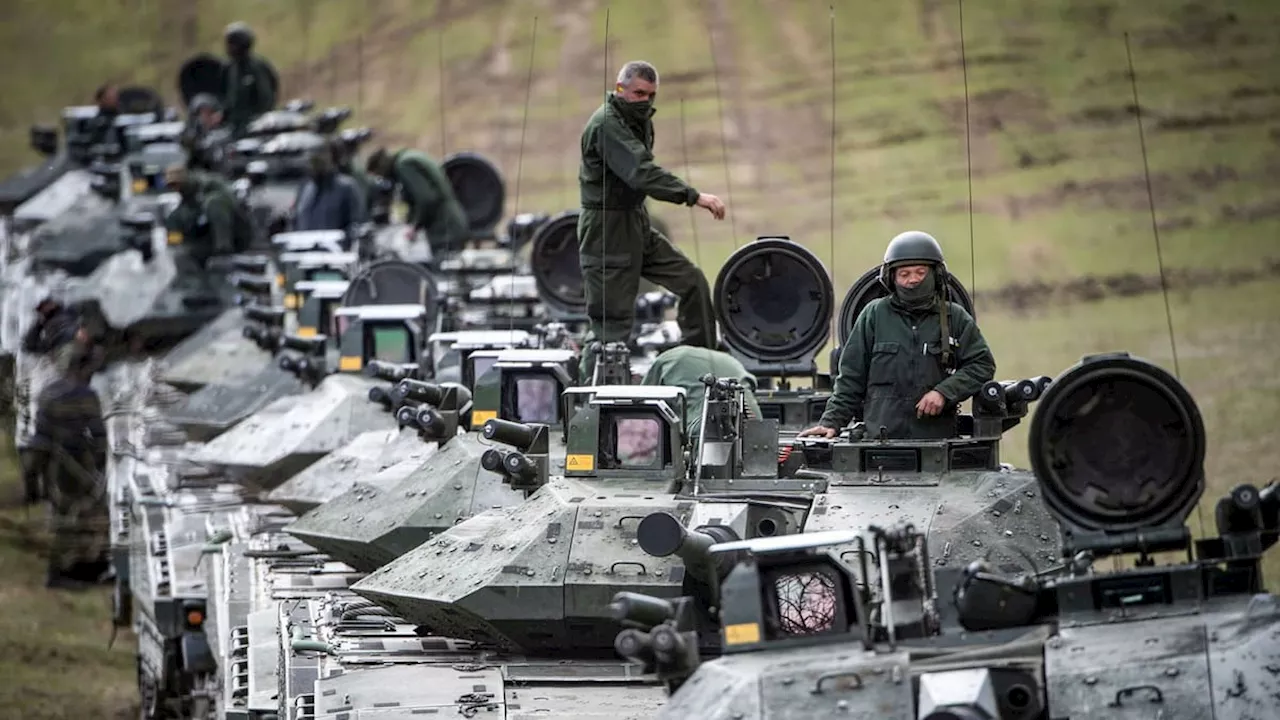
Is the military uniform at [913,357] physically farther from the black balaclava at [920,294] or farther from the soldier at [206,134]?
the soldier at [206,134]

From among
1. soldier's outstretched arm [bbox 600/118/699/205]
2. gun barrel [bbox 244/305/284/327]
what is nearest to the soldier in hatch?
soldier's outstretched arm [bbox 600/118/699/205]

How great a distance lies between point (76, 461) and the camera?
34438mm

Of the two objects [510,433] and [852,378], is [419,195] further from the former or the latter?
[852,378]

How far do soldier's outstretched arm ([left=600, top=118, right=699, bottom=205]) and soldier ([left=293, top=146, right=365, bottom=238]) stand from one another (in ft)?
49.5

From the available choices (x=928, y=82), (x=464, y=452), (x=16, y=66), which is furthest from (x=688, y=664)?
(x=16, y=66)

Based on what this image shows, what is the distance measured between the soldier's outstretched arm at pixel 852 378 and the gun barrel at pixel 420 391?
177 inches

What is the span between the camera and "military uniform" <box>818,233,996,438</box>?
17.6 meters

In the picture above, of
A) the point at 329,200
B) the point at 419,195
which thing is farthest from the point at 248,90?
the point at 419,195

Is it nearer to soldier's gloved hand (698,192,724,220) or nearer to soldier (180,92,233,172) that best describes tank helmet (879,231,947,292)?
soldier's gloved hand (698,192,724,220)

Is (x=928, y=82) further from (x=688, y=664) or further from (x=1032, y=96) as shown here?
(x=688, y=664)

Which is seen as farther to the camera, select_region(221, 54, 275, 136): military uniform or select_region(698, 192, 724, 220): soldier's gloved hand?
select_region(221, 54, 275, 136): military uniform

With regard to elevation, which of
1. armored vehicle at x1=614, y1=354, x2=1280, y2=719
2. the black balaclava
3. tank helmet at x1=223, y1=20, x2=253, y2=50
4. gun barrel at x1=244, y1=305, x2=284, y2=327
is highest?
tank helmet at x1=223, y1=20, x2=253, y2=50

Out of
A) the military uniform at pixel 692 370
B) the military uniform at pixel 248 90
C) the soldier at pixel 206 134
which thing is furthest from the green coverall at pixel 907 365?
the military uniform at pixel 248 90

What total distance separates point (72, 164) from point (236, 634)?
85.1ft
